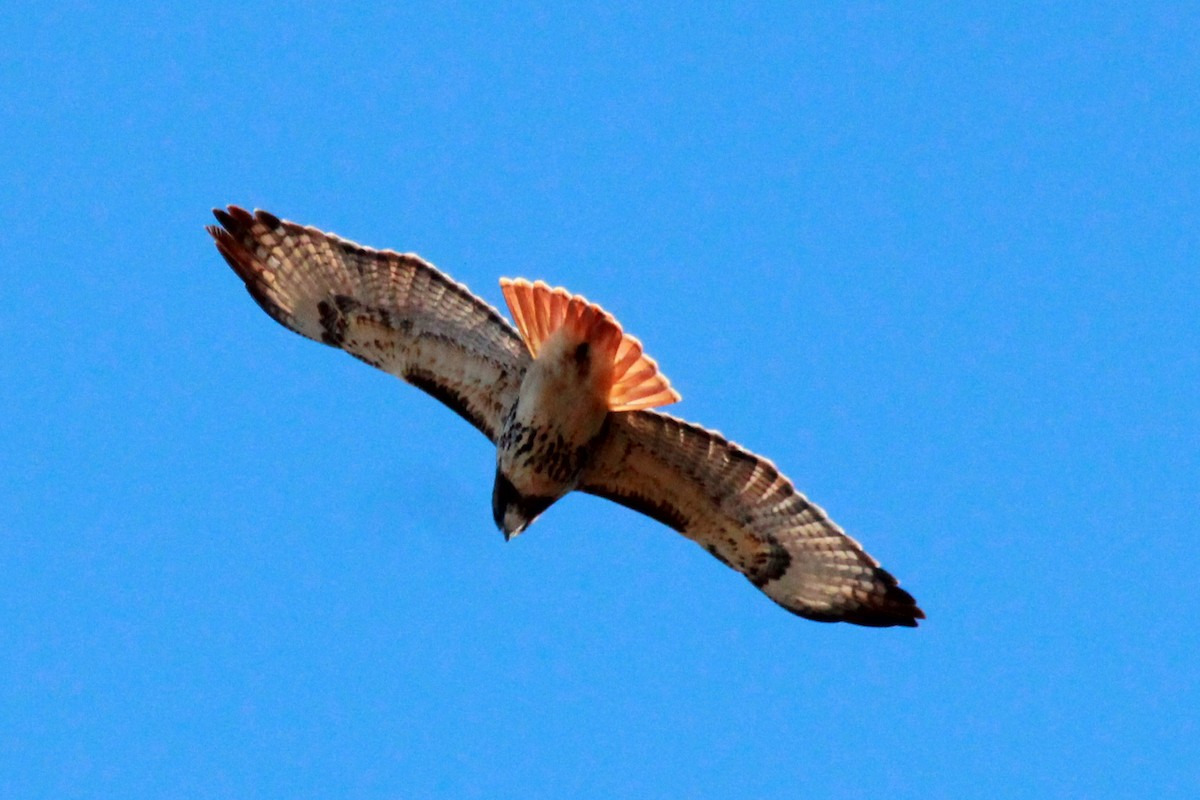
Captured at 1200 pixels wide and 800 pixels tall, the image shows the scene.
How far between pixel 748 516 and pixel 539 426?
1338 mm

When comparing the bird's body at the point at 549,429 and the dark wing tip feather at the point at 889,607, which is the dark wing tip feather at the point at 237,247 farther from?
the dark wing tip feather at the point at 889,607

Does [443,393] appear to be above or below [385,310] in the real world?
below

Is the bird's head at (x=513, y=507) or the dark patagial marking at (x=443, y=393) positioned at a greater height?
the dark patagial marking at (x=443, y=393)

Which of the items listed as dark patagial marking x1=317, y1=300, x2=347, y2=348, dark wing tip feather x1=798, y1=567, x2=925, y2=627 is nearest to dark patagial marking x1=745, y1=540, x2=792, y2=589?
dark wing tip feather x1=798, y1=567, x2=925, y2=627

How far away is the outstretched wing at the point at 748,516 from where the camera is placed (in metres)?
9.94

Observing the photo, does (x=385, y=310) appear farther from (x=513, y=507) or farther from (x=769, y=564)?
(x=769, y=564)

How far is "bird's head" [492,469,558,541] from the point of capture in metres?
9.96

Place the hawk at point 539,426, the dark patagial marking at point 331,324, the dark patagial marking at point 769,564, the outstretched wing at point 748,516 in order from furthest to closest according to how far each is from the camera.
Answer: the dark patagial marking at point 769,564, the dark patagial marking at point 331,324, the outstretched wing at point 748,516, the hawk at point 539,426

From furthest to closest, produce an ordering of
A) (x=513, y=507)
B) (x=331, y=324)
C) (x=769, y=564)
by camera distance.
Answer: (x=769, y=564)
(x=331, y=324)
(x=513, y=507)

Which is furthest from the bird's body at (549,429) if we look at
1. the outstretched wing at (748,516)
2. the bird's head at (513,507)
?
the outstretched wing at (748,516)

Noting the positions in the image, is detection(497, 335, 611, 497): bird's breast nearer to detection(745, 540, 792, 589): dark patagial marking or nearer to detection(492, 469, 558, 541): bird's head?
detection(492, 469, 558, 541): bird's head

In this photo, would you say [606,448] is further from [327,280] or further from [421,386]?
[327,280]

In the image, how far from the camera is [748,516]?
10.2m

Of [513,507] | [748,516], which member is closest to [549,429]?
[513,507]
